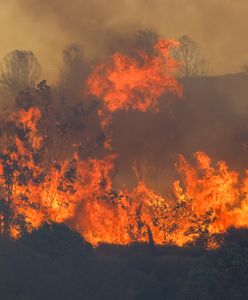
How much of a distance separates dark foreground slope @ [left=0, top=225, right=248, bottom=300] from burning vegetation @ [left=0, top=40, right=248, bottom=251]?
2038mm

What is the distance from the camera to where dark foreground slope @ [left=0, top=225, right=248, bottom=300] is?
957 inches

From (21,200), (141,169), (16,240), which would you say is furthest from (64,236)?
(141,169)

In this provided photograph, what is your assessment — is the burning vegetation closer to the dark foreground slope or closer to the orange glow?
the orange glow

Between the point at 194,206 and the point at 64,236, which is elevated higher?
the point at 194,206

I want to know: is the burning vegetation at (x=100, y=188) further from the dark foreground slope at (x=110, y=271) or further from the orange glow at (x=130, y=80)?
the dark foreground slope at (x=110, y=271)

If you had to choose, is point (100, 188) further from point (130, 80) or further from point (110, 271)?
point (130, 80)

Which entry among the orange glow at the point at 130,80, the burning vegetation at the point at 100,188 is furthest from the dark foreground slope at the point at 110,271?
the orange glow at the point at 130,80

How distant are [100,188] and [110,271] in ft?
30.1

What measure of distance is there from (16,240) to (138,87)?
18.7m

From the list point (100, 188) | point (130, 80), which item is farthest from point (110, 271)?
point (130, 80)

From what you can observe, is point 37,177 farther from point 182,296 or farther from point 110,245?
point 182,296

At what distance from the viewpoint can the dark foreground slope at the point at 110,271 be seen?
24297mm

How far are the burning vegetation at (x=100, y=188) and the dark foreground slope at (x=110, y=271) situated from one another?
6.69 ft

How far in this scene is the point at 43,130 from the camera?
3831 centimetres
